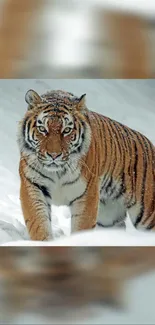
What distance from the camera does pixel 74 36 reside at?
7.51 ft

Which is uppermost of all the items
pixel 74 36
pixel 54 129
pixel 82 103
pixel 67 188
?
pixel 74 36

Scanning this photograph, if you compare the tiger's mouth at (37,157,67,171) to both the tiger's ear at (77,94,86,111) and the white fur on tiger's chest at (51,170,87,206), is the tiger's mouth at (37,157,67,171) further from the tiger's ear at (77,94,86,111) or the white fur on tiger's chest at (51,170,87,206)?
the tiger's ear at (77,94,86,111)

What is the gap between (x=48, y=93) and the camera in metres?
2.29

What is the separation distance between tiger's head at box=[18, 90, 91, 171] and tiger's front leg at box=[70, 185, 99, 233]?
6.9 inches

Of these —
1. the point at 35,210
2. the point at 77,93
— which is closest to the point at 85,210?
the point at 35,210

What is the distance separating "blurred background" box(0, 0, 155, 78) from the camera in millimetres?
2277

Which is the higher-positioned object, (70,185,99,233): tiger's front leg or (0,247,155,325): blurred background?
(70,185,99,233): tiger's front leg

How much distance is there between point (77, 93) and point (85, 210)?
55cm

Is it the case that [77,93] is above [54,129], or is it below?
above

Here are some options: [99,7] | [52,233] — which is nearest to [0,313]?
[52,233]

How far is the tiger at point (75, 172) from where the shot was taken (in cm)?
226

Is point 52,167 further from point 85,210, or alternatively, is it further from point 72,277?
point 72,277

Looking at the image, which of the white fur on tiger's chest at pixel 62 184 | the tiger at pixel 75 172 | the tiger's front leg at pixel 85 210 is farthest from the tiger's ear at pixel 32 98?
the tiger's front leg at pixel 85 210

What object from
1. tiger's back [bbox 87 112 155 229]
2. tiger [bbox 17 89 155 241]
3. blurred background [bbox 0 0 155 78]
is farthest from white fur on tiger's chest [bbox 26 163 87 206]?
blurred background [bbox 0 0 155 78]
